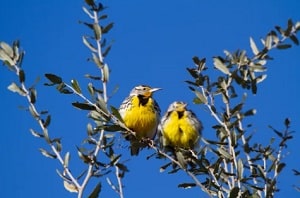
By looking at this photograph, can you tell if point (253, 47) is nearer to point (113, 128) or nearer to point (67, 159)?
point (113, 128)

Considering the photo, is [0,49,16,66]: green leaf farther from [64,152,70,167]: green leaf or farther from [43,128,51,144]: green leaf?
[64,152,70,167]: green leaf

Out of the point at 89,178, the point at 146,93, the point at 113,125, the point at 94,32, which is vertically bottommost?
the point at 89,178

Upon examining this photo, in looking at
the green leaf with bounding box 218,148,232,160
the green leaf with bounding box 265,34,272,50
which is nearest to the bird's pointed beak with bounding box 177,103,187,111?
the green leaf with bounding box 218,148,232,160

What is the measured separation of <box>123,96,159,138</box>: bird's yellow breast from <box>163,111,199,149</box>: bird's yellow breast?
16 cm

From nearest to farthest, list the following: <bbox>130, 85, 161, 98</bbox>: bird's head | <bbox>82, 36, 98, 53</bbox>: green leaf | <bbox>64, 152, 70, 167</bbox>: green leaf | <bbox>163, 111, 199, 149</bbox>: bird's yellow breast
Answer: <bbox>64, 152, 70, 167</bbox>: green leaf → <bbox>82, 36, 98, 53</bbox>: green leaf → <bbox>163, 111, 199, 149</bbox>: bird's yellow breast → <bbox>130, 85, 161, 98</bbox>: bird's head

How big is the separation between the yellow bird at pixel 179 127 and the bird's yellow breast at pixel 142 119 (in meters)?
0.12

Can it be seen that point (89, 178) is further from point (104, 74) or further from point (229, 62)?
point (229, 62)

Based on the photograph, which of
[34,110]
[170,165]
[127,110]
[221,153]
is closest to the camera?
[221,153]

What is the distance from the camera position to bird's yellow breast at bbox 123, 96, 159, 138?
6.40 meters

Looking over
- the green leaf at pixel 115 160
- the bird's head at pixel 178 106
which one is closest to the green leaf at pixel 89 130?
the green leaf at pixel 115 160

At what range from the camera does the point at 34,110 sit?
3.65m

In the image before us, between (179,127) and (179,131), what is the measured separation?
2.1 inches

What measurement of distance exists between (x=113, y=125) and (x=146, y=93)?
352cm

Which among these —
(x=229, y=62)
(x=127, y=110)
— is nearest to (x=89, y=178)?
(x=229, y=62)
